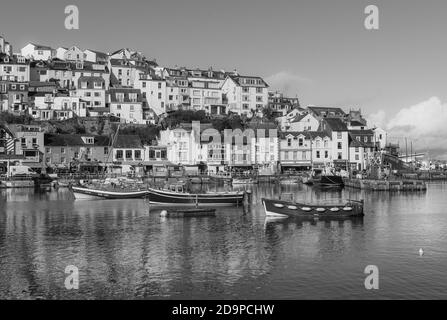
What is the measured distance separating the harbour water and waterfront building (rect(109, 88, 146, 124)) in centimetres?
6625

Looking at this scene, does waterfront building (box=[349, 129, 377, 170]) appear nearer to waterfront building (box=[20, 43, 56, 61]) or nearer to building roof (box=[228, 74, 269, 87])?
building roof (box=[228, 74, 269, 87])

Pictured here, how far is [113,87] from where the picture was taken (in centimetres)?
12212

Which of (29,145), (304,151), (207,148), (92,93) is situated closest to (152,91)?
(92,93)

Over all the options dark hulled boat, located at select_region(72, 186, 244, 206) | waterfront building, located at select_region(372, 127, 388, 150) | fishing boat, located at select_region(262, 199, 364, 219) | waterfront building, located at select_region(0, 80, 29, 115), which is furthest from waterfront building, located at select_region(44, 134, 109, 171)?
waterfront building, located at select_region(372, 127, 388, 150)

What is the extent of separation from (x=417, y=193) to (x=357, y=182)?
42.3ft

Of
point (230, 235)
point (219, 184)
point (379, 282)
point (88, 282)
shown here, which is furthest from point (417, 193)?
point (88, 282)

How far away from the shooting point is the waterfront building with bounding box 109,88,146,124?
376ft

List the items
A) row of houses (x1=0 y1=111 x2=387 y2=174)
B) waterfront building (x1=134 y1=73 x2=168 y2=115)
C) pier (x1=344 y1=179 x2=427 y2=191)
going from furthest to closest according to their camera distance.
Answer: waterfront building (x1=134 y1=73 x2=168 y2=115), row of houses (x1=0 y1=111 x2=387 y2=174), pier (x1=344 y1=179 x2=427 y2=191)

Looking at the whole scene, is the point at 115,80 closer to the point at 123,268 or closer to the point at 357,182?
the point at 357,182

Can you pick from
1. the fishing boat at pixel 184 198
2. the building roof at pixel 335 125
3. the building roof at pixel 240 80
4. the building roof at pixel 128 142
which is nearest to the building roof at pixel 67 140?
the building roof at pixel 128 142

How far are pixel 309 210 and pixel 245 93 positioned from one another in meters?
88.0

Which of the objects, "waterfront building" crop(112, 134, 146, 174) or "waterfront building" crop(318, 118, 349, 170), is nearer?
"waterfront building" crop(112, 134, 146, 174)
